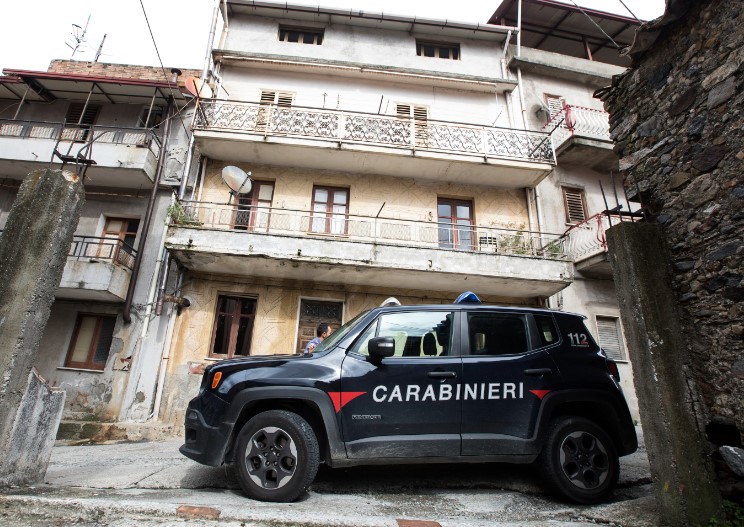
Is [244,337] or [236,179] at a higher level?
[236,179]

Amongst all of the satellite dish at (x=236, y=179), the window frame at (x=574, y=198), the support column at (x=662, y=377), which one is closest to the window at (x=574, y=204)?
the window frame at (x=574, y=198)

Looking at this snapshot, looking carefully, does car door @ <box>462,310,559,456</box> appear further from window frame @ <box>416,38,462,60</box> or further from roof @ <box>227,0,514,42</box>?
roof @ <box>227,0,514,42</box>

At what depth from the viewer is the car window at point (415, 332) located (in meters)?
3.82

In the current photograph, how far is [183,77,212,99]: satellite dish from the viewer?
1035 cm

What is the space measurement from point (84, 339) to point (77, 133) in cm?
599

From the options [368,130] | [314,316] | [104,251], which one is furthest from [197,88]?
[314,316]

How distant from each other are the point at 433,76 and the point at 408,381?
38.4 ft

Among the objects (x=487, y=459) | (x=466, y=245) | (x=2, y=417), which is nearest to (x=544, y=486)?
(x=487, y=459)

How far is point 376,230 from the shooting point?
1022cm

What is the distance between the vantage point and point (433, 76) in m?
12.4

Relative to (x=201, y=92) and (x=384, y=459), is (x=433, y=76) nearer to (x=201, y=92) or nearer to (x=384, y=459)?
(x=201, y=92)

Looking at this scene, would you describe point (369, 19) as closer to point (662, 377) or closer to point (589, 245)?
point (589, 245)

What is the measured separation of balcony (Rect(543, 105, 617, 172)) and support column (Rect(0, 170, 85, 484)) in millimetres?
12005

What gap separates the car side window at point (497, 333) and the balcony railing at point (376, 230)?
19.1 ft
